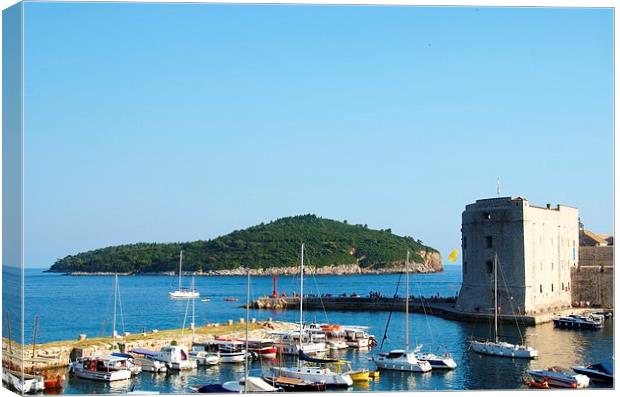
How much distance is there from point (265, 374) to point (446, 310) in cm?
1553

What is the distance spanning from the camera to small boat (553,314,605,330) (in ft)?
100

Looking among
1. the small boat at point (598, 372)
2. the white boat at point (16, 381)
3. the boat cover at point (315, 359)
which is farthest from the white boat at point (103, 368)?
the small boat at point (598, 372)

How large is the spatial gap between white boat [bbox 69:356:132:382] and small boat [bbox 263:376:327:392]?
11.1 ft

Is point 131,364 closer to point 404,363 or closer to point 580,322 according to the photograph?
point 404,363

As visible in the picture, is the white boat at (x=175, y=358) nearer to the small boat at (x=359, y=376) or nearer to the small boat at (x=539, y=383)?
the small boat at (x=359, y=376)

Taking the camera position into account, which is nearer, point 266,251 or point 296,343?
point 296,343

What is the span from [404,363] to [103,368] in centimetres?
720

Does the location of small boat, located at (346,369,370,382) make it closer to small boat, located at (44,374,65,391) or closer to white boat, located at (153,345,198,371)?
white boat, located at (153,345,198,371)

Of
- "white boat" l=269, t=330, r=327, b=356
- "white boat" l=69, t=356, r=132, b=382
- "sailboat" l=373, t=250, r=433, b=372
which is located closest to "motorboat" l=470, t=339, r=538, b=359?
"sailboat" l=373, t=250, r=433, b=372

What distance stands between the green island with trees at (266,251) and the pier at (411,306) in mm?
32885

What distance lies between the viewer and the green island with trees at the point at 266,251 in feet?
272

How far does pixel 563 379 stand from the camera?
63.5 feet

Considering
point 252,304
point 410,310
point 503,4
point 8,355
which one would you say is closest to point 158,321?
point 252,304

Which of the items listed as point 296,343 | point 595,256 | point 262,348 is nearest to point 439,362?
point 262,348
